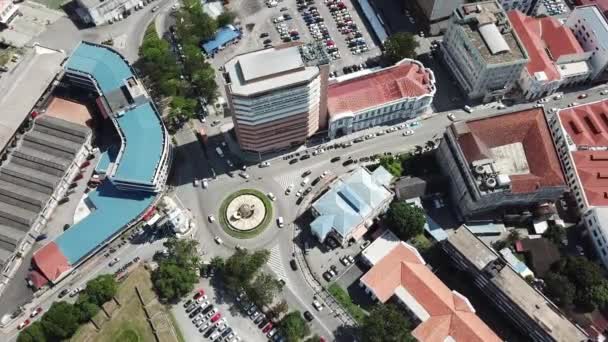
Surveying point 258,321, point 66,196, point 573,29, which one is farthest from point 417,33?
point 66,196

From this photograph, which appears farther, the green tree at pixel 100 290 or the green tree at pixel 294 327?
the green tree at pixel 100 290

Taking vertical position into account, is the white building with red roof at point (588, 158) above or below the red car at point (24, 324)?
below

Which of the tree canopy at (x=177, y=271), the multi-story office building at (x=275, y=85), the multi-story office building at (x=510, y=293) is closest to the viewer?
the multi-story office building at (x=510, y=293)

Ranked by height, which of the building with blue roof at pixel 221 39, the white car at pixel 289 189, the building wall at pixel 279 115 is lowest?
the white car at pixel 289 189

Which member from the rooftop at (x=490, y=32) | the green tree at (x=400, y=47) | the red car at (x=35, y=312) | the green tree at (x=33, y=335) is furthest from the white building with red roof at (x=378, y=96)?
the red car at (x=35, y=312)

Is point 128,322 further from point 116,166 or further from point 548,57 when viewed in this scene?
point 548,57

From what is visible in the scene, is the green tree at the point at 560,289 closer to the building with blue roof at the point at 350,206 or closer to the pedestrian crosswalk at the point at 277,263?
the building with blue roof at the point at 350,206

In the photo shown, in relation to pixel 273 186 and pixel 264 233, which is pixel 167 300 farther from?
pixel 273 186
